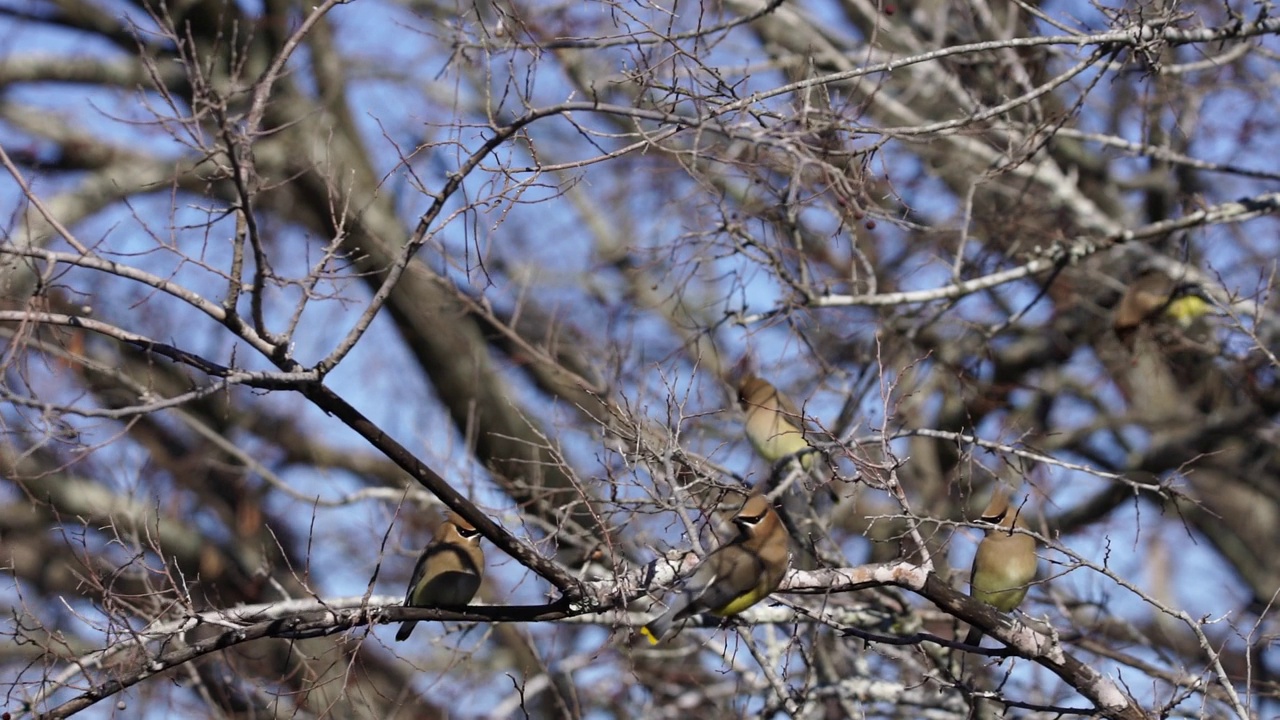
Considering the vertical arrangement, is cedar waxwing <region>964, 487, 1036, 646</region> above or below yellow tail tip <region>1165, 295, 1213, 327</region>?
below

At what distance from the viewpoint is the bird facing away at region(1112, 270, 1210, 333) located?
7137 millimetres

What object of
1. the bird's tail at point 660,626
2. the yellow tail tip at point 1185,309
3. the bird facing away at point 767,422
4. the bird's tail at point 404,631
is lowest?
the bird's tail at point 660,626

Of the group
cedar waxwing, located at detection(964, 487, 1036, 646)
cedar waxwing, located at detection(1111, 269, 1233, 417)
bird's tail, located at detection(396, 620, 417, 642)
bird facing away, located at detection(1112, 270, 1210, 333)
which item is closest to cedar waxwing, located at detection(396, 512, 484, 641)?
bird's tail, located at detection(396, 620, 417, 642)

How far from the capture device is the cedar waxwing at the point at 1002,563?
4.92 metres

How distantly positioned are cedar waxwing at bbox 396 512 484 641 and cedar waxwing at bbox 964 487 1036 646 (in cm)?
185

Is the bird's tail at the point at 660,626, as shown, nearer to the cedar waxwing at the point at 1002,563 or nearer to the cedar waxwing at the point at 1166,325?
the cedar waxwing at the point at 1002,563

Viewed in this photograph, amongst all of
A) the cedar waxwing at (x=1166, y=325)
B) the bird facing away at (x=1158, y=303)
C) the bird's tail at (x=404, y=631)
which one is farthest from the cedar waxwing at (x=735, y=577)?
the bird facing away at (x=1158, y=303)

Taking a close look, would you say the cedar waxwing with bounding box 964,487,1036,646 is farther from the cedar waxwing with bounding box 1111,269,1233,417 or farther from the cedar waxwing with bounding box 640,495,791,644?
the cedar waxwing with bounding box 1111,269,1233,417

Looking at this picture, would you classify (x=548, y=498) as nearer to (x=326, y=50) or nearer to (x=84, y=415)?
(x=84, y=415)

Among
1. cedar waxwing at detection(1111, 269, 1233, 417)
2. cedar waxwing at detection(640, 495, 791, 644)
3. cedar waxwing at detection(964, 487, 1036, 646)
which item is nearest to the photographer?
cedar waxwing at detection(640, 495, 791, 644)

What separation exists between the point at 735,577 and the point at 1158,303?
406 cm

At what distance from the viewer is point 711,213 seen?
6117mm

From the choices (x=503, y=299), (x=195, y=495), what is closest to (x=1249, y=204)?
(x=503, y=299)

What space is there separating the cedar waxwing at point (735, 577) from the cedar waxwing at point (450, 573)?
37.6 inches
